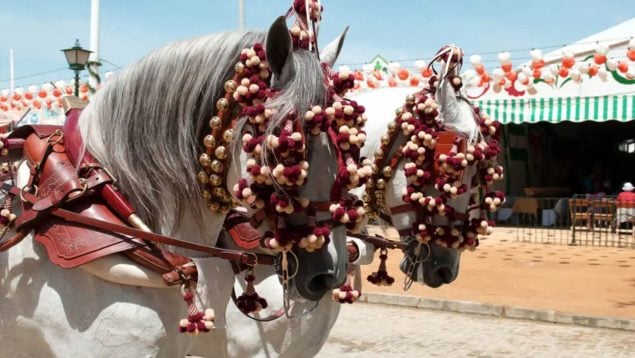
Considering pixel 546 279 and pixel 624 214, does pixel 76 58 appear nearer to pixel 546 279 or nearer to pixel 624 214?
pixel 546 279

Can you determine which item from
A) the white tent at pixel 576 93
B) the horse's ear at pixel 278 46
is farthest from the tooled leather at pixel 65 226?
the white tent at pixel 576 93

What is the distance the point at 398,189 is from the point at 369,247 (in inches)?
17.7

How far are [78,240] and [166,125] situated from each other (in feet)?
1.58

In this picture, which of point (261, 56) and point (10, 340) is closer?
point (261, 56)

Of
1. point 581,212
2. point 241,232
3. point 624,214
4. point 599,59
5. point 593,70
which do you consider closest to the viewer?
point 241,232

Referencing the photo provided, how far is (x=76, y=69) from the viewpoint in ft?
38.9

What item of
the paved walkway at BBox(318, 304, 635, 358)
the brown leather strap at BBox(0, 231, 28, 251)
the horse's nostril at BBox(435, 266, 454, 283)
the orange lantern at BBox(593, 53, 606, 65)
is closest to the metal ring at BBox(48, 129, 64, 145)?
the brown leather strap at BBox(0, 231, 28, 251)

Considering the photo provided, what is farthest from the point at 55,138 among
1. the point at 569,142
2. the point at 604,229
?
the point at 569,142

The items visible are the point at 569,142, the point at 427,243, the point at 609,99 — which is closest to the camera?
the point at 427,243

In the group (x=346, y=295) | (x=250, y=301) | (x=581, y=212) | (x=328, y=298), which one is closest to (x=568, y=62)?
(x=581, y=212)

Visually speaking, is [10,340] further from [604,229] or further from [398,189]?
[604,229]

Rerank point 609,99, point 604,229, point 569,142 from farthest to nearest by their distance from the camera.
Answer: point 569,142
point 604,229
point 609,99

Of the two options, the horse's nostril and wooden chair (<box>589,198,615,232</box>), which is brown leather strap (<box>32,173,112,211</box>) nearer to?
the horse's nostril

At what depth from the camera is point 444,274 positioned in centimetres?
368
